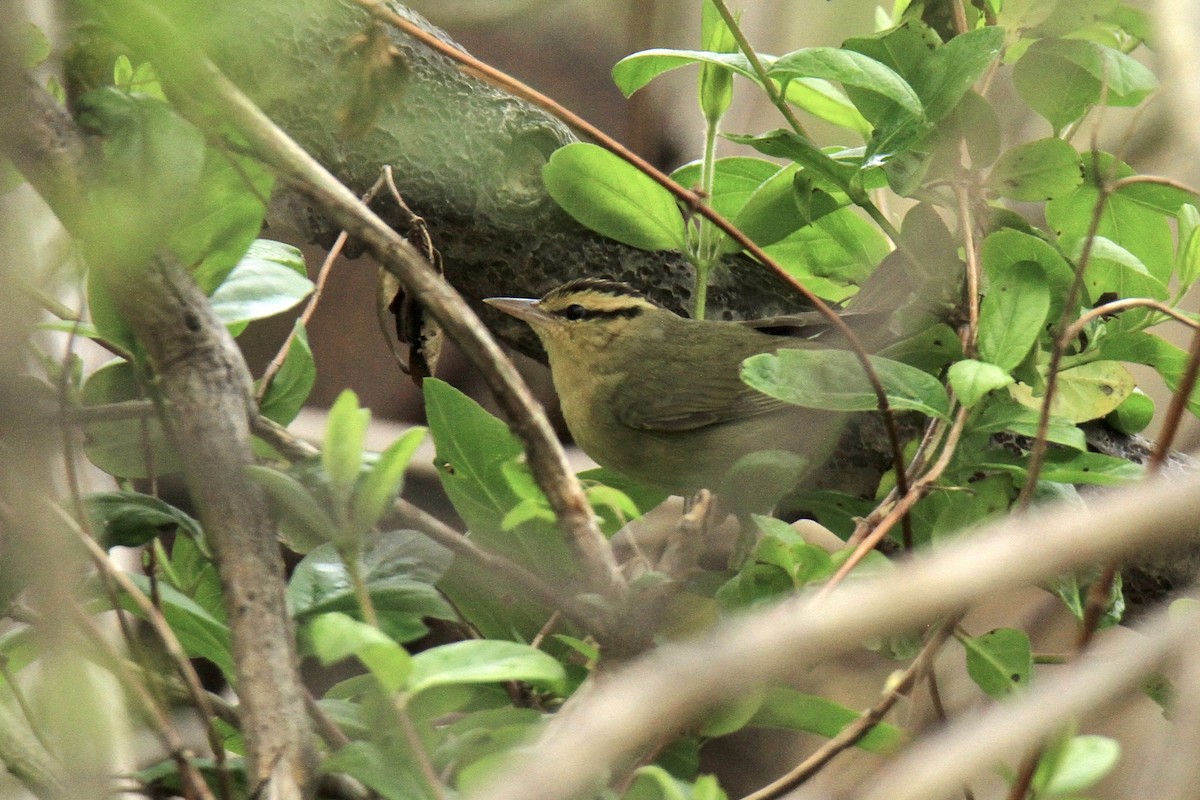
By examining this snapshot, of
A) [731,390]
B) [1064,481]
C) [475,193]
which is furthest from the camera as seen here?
[731,390]

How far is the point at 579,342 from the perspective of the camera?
7.82ft

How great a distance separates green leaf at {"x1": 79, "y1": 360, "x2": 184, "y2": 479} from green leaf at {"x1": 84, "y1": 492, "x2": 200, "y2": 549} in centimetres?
9

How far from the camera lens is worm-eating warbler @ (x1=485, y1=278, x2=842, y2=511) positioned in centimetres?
215

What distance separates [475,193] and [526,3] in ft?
3.34

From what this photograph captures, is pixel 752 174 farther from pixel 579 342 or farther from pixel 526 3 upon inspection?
pixel 526 3

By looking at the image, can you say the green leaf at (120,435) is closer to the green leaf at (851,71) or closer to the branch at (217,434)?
the branch at (217,434)

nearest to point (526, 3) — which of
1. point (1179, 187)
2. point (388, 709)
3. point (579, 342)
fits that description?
point (579, 342)

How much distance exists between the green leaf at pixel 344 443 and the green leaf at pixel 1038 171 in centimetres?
90

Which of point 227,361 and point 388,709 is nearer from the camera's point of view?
point 388,709

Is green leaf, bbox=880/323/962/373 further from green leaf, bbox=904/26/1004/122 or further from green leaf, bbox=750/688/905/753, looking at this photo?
green leaf, bbox=750/688/905/753

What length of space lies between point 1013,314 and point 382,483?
0.68 m

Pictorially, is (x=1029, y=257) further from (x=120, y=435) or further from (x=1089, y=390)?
(x=120, y=435)

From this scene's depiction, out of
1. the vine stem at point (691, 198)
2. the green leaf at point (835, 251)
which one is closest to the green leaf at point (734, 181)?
the green leaf at point (835, 251)

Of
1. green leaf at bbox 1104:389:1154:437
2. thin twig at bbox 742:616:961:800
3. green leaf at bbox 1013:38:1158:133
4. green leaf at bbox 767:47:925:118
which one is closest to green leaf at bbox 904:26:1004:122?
green leaf at bbox 767:47:925:118
